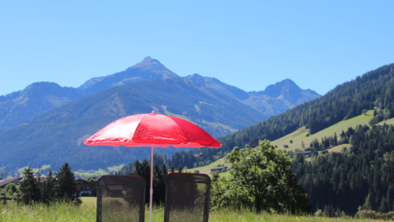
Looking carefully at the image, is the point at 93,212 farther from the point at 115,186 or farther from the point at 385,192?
the point at 385,192

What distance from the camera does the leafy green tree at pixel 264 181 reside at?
1288 inches

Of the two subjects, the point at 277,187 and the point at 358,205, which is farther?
the point at 358,205

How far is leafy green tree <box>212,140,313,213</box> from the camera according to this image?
3272 centimetres

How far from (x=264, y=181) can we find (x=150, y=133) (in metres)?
28.1


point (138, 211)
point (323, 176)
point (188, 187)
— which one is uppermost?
point (188, 187)

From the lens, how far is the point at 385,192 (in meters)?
127

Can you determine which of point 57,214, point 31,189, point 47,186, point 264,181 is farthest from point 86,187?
point 57,214

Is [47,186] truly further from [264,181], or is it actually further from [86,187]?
[86,187]

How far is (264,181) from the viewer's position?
3275cm

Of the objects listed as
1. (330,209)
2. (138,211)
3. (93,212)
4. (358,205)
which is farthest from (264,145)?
(358,205)

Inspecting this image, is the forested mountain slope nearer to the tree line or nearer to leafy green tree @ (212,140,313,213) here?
the tree line

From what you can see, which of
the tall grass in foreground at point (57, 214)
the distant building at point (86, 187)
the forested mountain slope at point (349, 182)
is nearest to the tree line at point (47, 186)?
the tall grass in foreground at point (57, 214)

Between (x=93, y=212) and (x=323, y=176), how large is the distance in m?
144

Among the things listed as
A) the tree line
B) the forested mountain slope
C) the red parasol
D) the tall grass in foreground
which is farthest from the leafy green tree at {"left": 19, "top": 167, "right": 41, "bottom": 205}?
the forested mountain slope
